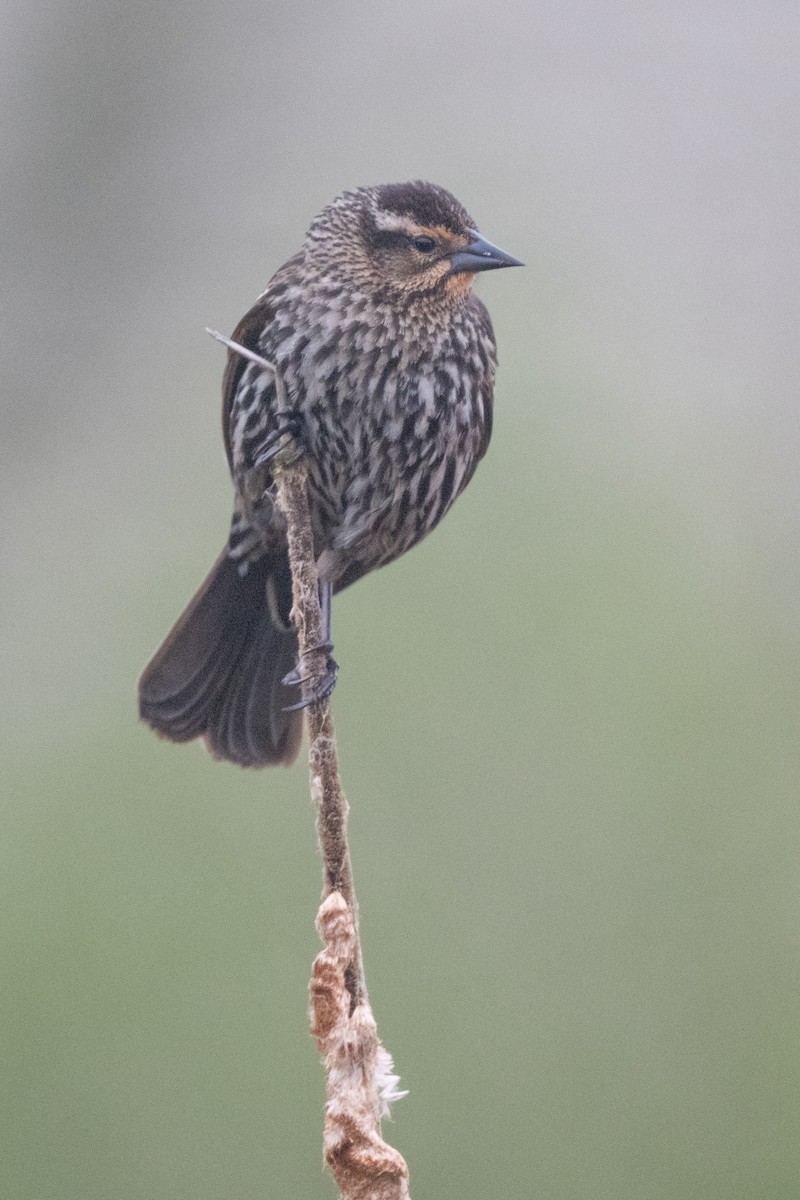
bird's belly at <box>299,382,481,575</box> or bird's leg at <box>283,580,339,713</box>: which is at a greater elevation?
bird's belly at <box>299,382,481,575</box>

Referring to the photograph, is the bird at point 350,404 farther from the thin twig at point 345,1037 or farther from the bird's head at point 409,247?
the thin twig at point 345,1037

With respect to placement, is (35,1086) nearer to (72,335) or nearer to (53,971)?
(53,971)

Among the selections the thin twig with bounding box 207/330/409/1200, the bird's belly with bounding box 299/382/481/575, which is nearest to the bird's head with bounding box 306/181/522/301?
the bird's belly with bounding box 299/382/481/575

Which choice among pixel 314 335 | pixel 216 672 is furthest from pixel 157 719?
pixel 314 335

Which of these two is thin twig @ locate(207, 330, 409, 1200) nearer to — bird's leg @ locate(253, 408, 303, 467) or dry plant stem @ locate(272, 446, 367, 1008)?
dry plant stem @ locate(272, 446, 367, 1008)

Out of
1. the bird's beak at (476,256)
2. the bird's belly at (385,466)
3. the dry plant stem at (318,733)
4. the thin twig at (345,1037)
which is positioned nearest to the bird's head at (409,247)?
the bird's beak at (476,256)

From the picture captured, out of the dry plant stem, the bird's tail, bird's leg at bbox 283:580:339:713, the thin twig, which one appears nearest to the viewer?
the thin twig

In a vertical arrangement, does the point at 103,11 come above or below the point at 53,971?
above
